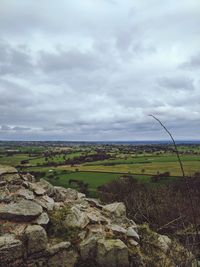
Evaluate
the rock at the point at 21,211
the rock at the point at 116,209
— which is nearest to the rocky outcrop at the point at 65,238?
the rock at the point at 21,211

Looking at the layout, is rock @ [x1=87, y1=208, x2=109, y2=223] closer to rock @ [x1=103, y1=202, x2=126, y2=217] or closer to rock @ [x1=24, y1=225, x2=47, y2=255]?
rock @ [x1=103, y1=202, x2=126, y2=217]

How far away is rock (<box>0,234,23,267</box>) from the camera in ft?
38.0

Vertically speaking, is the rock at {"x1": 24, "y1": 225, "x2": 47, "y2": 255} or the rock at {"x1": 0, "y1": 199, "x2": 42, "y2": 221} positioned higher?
the rock at {"x1": 0, "y1": 199, "x2": 42, "y2": 221}

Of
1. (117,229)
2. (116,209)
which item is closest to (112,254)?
(117,229)

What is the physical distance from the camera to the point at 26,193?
1464 cm

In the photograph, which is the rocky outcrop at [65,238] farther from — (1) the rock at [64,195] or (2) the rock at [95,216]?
(1) the rock at [64,195]

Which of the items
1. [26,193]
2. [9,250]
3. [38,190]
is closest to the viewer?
[9,250]

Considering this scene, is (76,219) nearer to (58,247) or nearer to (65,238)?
(65,238)

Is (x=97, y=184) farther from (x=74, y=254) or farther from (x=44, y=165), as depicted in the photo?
(x=74, y=254)

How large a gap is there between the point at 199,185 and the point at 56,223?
32375 mm

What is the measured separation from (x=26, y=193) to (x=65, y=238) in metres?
2.79

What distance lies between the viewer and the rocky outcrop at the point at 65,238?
12086mm

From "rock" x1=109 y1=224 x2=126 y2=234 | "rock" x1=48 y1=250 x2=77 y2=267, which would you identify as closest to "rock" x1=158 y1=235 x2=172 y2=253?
"rock" x1=109 y1=224 x2=126 y2=234

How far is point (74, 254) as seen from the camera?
12.5 m
